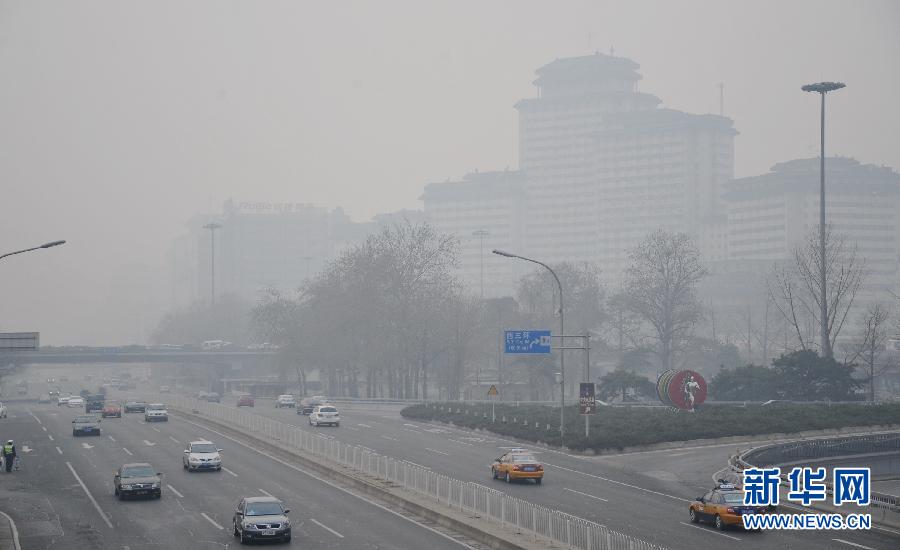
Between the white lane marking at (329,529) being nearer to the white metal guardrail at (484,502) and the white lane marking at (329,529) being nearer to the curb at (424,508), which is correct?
the curb at (424,508)

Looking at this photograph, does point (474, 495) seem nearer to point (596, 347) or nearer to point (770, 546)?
point (770, 546)

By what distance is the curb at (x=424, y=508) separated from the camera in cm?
3081

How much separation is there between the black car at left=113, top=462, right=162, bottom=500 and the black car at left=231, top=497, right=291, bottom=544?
9.55 metres

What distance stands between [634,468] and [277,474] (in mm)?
17803

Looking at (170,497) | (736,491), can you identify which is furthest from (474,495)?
(170,497)

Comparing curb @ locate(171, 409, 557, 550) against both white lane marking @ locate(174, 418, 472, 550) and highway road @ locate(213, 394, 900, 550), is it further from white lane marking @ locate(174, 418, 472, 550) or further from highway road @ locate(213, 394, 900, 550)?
highway road @ locate(213, 394, 900, 550)

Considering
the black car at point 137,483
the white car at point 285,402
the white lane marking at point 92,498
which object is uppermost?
the black car at point 137,483

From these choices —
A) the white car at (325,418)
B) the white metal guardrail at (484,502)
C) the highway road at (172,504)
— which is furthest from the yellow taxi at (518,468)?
the white car at (325,418)

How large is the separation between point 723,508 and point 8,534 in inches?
911

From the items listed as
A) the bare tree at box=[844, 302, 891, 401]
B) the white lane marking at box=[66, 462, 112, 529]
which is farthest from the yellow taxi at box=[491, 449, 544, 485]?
the bare tree at box=[844, 302, 891, 401]

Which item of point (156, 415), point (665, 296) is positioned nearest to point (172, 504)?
point (156, 415)

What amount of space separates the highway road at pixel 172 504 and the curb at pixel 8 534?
28 centimetres

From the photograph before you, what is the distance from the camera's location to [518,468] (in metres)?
46.3

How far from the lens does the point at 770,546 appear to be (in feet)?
103
